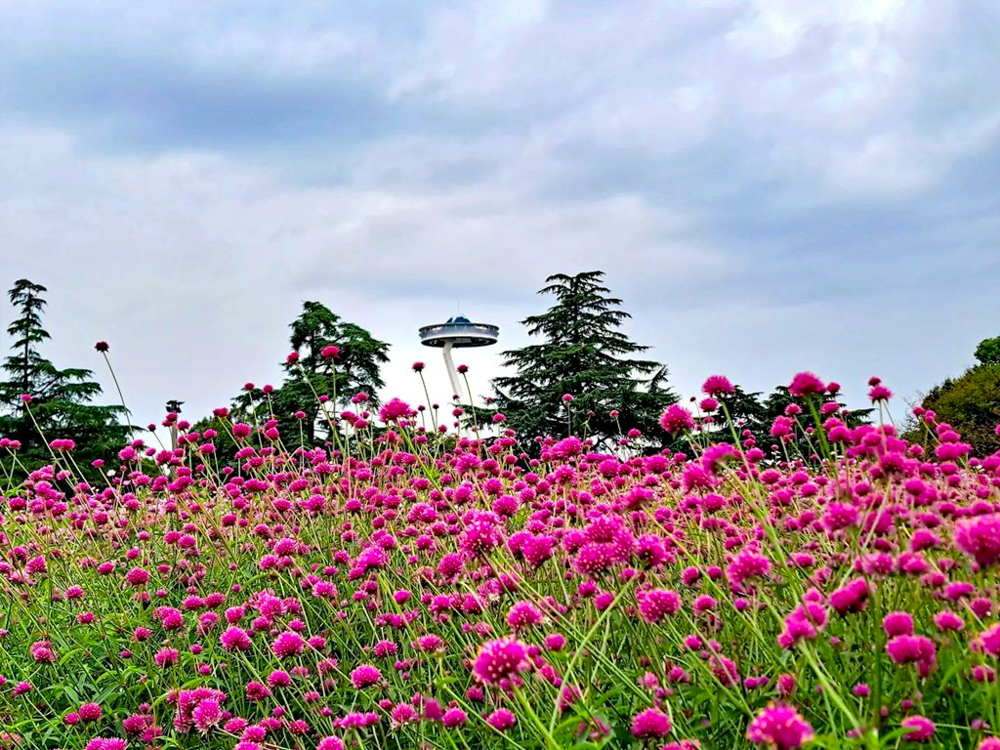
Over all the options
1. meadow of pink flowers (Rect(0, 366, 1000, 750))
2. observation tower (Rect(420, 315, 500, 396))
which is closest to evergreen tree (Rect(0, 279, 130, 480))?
observation tower (Rect(420, 315, 500, 396))

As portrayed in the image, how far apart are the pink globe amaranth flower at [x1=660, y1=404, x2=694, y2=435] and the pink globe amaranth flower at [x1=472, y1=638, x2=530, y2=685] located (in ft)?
3.44

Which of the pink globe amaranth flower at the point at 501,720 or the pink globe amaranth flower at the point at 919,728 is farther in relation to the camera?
the pink globe amaranth flower at the point at 501,720

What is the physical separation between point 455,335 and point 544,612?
93.8 feet

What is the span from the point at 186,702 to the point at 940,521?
116 inches

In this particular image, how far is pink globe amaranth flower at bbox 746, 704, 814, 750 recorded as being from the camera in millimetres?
1559

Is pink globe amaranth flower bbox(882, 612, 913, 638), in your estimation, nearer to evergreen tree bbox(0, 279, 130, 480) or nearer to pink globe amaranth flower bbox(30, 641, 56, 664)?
pink globe amaranth flower bbox(30, 641, 56, 664)

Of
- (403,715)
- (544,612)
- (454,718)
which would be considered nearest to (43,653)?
(403,715)

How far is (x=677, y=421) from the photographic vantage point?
9.27ft

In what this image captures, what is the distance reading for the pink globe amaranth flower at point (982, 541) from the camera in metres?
1.86

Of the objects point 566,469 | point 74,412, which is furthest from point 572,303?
point 566,469

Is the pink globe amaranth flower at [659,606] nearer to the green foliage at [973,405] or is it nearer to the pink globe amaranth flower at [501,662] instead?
the pink globe amaranth flower at [501,662]

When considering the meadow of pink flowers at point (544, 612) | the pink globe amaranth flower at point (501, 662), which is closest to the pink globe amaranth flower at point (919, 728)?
the meadow of pink flowers at point (544, 612)

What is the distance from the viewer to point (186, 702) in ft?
11.2

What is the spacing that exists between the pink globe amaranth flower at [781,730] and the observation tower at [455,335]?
29.5 metres
